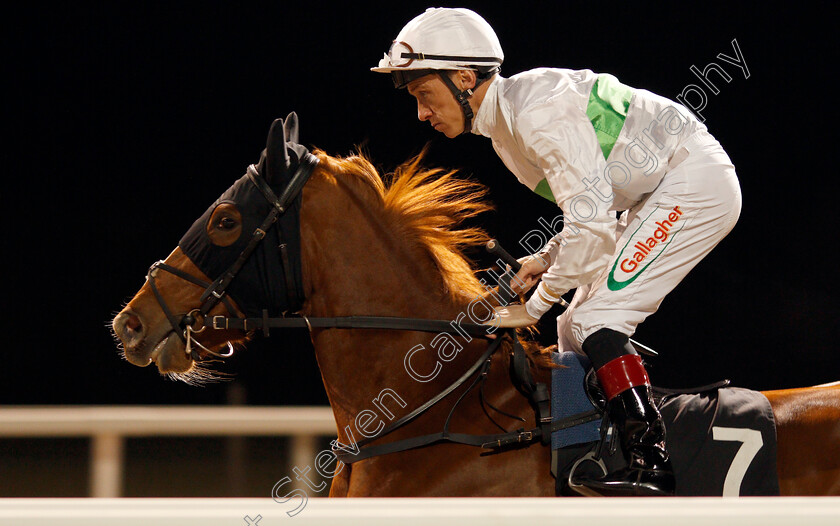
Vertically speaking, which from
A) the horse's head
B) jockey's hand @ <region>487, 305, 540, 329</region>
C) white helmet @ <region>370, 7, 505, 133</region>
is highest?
white helmet @ <region>370, 7, 505, 133</region>

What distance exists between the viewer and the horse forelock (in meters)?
1.79

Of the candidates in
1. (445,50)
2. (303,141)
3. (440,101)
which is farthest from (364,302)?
(303,141)

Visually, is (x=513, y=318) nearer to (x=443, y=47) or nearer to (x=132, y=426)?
(x=443, y=47)

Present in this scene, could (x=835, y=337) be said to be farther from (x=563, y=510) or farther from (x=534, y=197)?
(x=563, y=510)

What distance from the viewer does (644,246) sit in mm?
1667

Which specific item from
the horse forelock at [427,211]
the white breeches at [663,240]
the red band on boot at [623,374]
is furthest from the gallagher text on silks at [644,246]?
the horse forelock at [427,211]

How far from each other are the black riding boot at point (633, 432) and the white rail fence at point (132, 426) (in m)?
1.99

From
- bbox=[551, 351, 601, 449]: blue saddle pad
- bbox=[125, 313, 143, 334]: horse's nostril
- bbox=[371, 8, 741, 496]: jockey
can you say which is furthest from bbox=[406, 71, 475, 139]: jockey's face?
bbox=[125, 313, 143, 334]: horse's nostril

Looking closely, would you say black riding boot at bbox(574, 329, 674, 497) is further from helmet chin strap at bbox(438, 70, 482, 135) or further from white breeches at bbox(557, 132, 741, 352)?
helmet chin strap at bbox(438, 70, 482, 135)

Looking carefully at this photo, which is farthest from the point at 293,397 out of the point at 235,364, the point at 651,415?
the point at 651,415

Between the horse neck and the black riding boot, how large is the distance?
0.35 m

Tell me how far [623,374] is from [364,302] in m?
0.60

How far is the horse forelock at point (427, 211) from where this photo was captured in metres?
1.79

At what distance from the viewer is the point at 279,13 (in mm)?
5074
